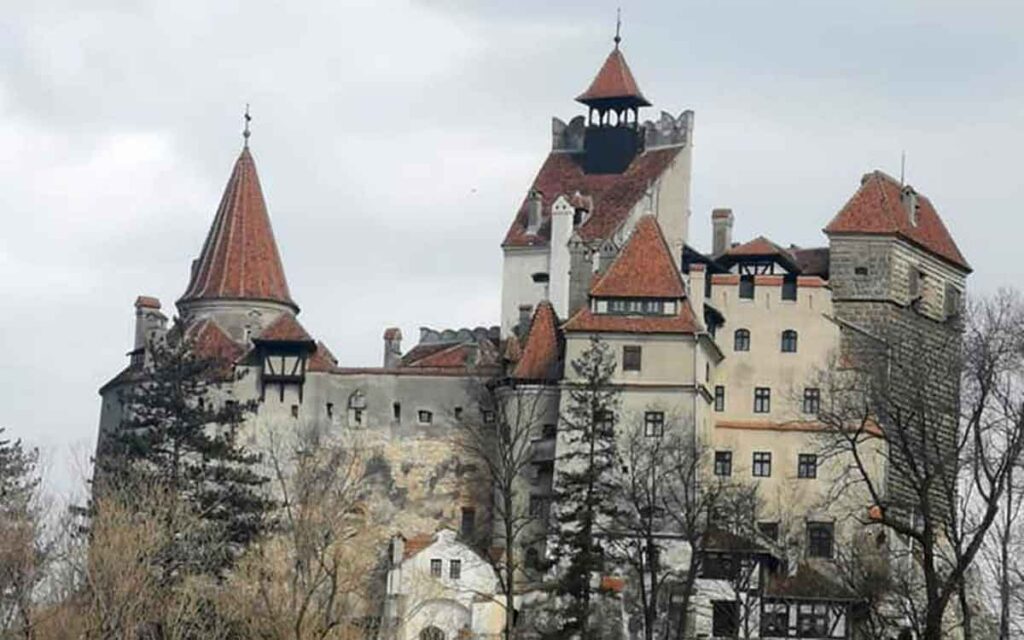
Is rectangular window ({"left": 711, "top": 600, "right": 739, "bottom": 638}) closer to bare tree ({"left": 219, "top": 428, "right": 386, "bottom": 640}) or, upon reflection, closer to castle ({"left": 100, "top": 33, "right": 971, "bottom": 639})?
castle ({"left": 100, "top": 33, "right": 971, "bottom": 639})

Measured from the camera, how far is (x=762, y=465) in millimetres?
96250

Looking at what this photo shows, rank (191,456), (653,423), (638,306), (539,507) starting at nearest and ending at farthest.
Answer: (191,456)
(653,423)
(638,306)
(539,507)

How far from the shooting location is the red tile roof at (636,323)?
93250 mm

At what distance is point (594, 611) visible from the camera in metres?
86.8

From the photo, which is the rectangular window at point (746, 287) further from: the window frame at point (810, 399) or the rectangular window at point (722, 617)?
the rectangular window at point (722, 617)

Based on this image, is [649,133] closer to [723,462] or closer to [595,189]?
[595,189]

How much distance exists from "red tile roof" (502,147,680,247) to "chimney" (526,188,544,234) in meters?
0.18

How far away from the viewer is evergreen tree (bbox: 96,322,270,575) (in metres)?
85.0

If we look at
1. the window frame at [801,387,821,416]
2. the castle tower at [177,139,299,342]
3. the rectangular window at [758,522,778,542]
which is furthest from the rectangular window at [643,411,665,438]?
the castle tower at [177,139,299,342]

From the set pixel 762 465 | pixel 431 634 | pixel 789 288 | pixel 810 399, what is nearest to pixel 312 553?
pixel 431 634

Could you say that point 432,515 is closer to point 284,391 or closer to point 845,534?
point 284,391

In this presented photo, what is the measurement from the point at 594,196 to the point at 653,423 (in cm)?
1327

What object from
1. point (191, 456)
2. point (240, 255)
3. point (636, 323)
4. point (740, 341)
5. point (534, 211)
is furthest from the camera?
point (240, 255)

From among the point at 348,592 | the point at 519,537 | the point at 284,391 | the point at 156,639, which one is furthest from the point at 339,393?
the point at 156,639
